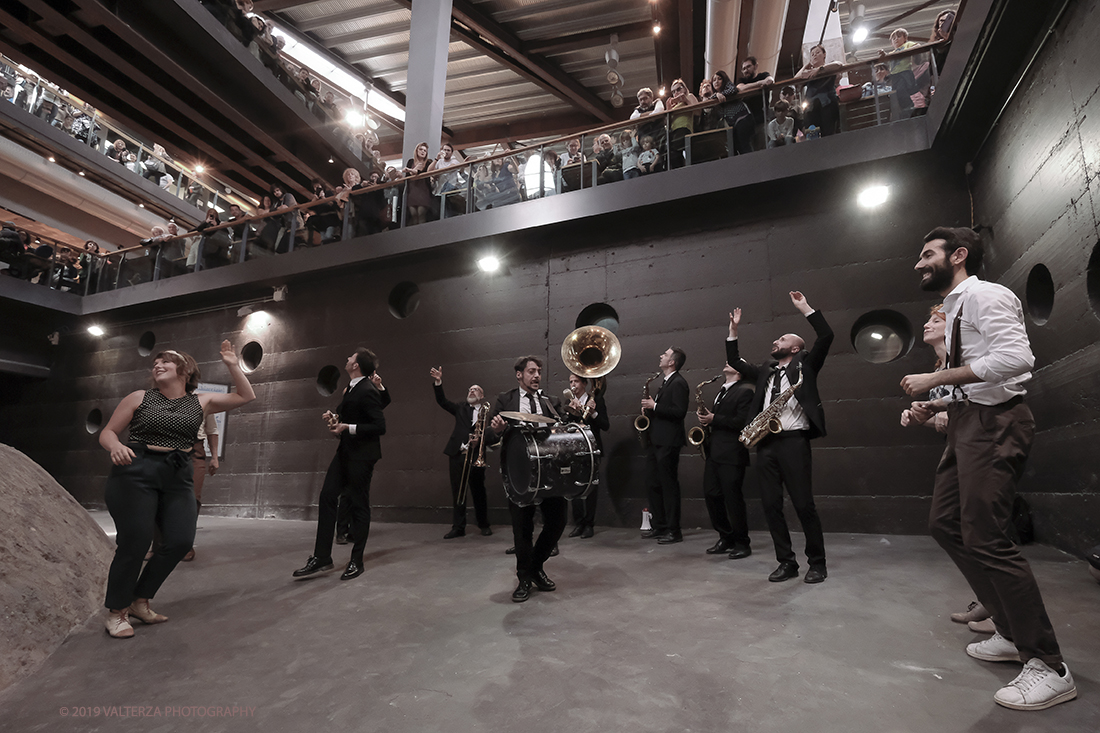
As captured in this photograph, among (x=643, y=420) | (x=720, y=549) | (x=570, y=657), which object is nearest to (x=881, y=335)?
(x=643, y=420)

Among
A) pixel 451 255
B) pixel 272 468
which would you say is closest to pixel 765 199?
pixel 451 255

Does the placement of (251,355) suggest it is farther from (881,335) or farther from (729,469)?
(881,335)

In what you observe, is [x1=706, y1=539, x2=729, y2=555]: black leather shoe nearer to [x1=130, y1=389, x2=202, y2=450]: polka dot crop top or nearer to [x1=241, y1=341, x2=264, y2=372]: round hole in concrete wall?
[x1=130, y1=389, x2=202, y2=450]: polka dot crop top

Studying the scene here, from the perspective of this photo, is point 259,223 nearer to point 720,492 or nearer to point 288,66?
point 288,66

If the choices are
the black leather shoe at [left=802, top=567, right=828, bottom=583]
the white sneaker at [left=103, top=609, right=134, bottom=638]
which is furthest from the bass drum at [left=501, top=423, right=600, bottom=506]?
the white sneaker at [left=103, top=609, right=134, bottom=638]

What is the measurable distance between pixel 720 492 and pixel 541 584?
196 centimetres

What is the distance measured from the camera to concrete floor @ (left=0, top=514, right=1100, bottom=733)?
2.14 metres

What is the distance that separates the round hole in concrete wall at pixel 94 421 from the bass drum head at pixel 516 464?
11163 millimetres

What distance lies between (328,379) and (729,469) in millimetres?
6578

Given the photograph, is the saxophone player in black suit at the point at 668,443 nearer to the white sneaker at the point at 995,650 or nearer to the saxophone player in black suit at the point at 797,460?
the saxophone player in black suit at the point at 797,460

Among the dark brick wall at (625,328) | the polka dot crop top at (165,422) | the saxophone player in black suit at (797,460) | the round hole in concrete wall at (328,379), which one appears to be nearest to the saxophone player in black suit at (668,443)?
the dark brick wall at (625,328)

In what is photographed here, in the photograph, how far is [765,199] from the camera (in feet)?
22.1

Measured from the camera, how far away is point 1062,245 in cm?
411

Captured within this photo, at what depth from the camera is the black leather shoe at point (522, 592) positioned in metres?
3.61
